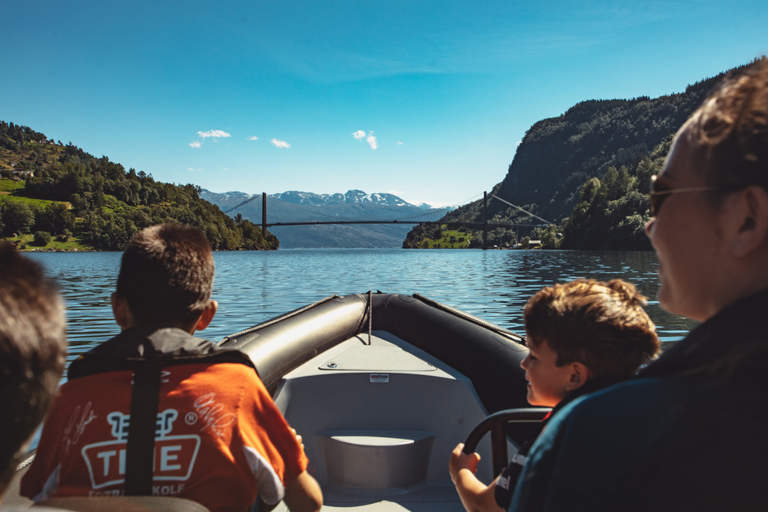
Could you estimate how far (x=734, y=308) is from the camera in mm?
427

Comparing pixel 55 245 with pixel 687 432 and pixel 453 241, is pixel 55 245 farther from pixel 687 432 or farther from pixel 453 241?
pixel 687 432

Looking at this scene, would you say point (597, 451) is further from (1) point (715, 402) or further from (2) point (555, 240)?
(2) point (555, 240)

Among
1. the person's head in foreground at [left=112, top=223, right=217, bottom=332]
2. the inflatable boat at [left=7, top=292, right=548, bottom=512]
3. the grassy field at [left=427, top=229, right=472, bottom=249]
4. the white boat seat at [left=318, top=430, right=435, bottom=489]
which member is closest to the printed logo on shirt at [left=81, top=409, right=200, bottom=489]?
the person's head in foreground at [left=112, top=223, right=217, bottom=332]

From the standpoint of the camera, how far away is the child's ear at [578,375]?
0.91 metres

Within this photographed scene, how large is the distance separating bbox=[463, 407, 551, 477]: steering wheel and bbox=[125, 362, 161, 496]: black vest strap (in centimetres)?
71

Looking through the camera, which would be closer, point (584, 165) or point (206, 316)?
point (206, 316)

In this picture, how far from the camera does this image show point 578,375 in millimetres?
928

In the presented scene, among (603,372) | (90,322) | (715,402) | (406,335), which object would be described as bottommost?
(90,322)

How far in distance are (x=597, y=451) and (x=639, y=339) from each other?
51 centimetres

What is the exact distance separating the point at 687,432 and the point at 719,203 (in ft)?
0.78

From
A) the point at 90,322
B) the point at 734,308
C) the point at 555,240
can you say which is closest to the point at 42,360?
the point at 734,308

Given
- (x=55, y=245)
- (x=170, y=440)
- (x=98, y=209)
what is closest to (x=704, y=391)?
(x=170, y=440)

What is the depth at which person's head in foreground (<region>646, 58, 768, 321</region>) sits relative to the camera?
0.43m

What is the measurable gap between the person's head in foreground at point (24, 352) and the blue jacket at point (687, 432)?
51cm
